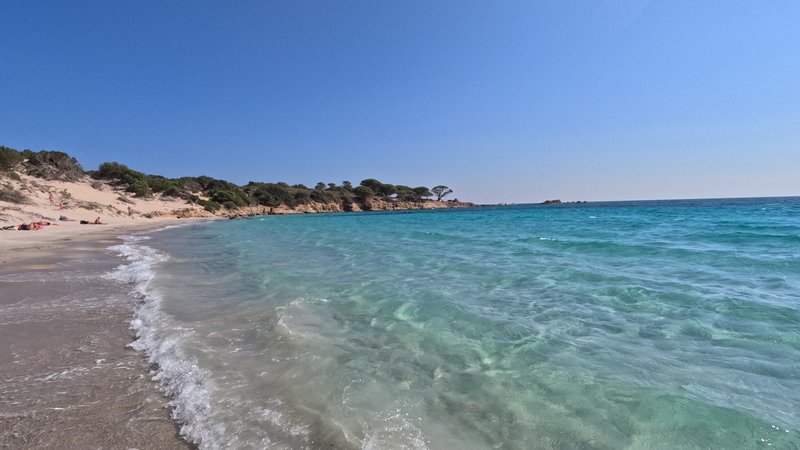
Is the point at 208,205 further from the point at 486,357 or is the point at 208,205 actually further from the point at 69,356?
the point at 486,357

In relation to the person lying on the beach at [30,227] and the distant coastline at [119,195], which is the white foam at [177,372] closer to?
the person lying on the beach at [30,227]

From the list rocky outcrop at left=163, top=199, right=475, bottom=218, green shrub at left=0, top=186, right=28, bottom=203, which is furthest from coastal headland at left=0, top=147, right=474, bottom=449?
rocky outcrop at left=163, top=199, right=475, bottom=218

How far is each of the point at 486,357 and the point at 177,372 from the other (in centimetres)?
331

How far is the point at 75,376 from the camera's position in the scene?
3.67 m

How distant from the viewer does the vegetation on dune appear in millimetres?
37156

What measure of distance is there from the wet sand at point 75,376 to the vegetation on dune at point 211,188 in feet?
122

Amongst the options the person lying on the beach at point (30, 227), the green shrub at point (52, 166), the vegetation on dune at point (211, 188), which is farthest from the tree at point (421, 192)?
the person lying on the beach at point (30, 227)

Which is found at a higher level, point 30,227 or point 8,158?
point 8,158

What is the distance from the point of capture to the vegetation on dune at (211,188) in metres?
37.2

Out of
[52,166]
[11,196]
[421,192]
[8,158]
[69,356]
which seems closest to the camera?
[69,356]

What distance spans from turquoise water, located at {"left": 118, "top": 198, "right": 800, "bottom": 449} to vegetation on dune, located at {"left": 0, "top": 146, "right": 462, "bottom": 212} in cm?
4031

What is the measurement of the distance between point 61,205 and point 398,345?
3643 centimetres

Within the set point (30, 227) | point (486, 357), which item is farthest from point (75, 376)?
point (30, 227)

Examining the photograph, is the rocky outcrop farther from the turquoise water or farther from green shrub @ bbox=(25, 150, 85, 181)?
the turquoise water
